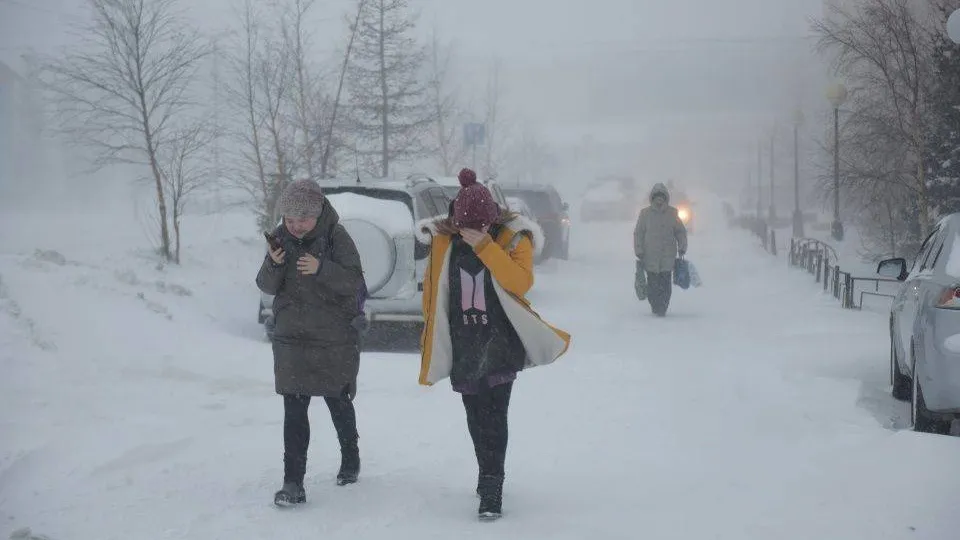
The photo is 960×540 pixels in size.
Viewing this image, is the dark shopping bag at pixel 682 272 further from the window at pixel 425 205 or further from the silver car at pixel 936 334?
the silver car at pixel 936 334

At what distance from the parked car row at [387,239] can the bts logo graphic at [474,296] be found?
458cm

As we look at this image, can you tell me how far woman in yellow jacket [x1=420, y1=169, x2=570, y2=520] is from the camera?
498cm

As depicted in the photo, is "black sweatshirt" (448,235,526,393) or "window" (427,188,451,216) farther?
"window" (427,188,451,216)

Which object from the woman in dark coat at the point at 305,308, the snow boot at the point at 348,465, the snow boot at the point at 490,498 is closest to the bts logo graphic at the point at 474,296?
the woman in dark coat at the point at 305,308

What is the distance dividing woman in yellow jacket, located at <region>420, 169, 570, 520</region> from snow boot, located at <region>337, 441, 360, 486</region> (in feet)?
2.93

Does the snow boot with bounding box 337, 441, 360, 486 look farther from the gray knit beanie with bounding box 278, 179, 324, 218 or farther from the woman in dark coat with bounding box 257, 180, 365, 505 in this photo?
the gray knit beanie with bounding box 278, 179, 324, 218

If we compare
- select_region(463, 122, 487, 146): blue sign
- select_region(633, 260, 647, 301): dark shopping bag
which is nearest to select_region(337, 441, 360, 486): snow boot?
select_region(633, 260, 647, 301): dark shopping bag

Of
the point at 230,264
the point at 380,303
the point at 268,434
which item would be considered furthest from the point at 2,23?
the point at 268,434

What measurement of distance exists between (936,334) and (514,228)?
296 cm

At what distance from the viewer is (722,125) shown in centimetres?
11250

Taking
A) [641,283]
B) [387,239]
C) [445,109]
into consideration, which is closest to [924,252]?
[387,239]

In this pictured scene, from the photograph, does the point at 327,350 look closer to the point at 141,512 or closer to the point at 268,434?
the point at 141,512

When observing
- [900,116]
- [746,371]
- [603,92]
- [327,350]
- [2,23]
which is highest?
[603,92]

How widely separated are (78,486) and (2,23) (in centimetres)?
1838
